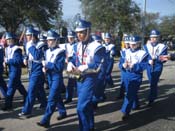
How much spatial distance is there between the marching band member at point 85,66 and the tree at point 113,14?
1334 inches

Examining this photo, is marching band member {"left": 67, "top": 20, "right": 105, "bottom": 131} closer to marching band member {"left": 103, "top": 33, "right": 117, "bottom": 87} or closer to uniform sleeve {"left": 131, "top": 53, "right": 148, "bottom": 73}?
uniform sleeve {"left": 131, "top": 53, "right": 148, "bottom": 73}

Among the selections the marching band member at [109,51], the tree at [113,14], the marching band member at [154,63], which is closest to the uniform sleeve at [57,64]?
the marching band member at [154,63]

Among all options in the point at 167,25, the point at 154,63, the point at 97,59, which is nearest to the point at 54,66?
the point at 97,59

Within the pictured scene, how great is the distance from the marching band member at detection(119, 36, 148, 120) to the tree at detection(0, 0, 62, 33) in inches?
1189

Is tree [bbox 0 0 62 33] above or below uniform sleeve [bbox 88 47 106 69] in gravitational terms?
above

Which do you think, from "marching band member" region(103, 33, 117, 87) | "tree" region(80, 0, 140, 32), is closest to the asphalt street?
"marching band member" region(103, 33, 117, 87)

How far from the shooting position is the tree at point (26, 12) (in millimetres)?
38625

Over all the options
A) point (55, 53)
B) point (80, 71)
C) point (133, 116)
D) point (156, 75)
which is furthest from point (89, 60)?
point (156, 75)

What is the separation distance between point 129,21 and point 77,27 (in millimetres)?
34973

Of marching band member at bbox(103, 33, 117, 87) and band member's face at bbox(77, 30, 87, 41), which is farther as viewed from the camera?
marching band member at bbox(103, 33, 117, 87)

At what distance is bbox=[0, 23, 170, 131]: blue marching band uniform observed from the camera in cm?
707

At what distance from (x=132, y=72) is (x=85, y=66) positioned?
7.64 feet

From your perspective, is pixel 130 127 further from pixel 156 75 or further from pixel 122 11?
pixel 122 11

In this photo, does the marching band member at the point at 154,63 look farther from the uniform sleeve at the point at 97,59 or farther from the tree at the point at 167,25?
the tree at the point at 167,25
